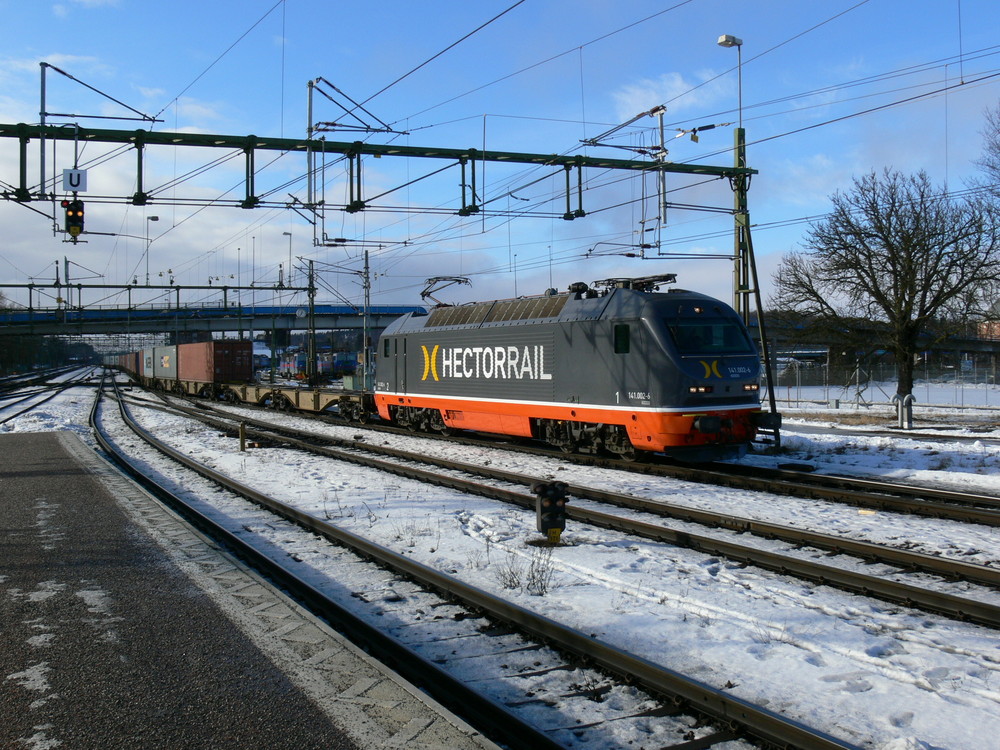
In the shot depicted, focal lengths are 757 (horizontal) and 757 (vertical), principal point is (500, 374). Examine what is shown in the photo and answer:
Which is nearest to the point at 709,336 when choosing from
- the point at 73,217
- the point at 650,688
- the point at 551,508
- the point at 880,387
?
the point at 551,508

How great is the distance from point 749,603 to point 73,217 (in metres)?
15.2

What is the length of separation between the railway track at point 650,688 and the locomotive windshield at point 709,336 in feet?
26.5

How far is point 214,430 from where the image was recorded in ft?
79.5

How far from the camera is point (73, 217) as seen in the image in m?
15.7

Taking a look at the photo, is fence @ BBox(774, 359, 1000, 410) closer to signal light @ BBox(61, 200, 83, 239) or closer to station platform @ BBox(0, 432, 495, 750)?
signal light @ BBox(61, 200, 83, 239)

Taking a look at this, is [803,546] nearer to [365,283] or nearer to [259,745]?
[259,745]

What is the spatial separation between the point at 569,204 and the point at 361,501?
9030 mm

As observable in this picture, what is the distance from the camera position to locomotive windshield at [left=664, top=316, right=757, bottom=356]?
44.9 ft

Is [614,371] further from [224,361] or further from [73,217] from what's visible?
[224,361]

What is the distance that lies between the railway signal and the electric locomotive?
526 cm

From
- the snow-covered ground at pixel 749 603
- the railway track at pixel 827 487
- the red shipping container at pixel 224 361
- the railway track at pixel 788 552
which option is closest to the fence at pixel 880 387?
the railway track at pixel 827 487

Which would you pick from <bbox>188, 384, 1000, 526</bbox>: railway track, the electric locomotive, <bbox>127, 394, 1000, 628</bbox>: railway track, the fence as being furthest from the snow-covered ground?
the fence

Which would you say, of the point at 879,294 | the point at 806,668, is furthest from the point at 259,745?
the point at 879,294

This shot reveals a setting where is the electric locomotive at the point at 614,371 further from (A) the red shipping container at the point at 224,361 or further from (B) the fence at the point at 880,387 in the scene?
(A) the red shipping container at the point at 224,361
